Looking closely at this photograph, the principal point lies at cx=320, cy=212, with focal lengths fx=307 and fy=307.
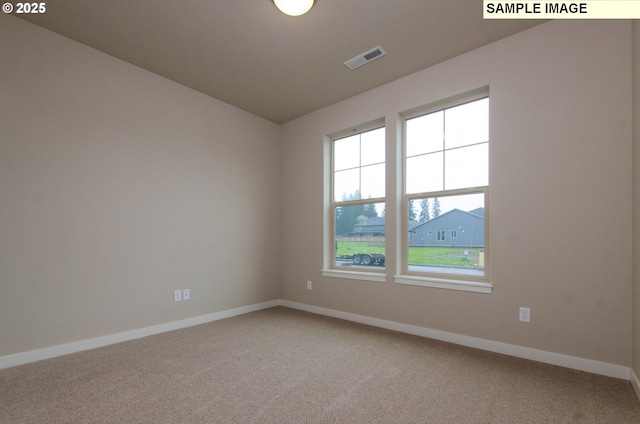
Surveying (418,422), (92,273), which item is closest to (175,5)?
(92,273)

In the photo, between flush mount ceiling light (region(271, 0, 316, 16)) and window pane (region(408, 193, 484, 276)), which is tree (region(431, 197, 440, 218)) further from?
flush mount ceiling light (region(271, 0, 316, 16))

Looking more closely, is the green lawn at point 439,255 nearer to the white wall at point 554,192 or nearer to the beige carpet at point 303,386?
the white wall at point 554,192

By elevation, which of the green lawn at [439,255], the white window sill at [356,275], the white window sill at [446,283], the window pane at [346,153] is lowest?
the white window sill at [356,275]

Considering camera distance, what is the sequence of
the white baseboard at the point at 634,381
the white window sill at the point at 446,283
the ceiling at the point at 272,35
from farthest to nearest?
1. the white window sill at the point at 446,283
2. the ceiling at the point at 272,35
3. the white baseboard at the point at 634,381

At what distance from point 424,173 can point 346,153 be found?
3.96ft

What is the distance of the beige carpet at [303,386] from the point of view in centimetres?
180

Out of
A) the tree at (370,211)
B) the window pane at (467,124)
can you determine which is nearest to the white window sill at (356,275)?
the tree at (370,211)

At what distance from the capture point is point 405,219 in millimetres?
3568

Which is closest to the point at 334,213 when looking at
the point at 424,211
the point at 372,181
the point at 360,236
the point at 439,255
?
the point at 360,236

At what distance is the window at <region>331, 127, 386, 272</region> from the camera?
385cm

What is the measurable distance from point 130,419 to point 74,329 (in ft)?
5.07

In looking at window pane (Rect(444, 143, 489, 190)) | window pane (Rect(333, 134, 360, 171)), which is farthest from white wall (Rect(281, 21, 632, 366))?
window pane (Rect(333, 134, 360, 171))

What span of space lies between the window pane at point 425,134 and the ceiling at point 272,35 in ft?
1.80

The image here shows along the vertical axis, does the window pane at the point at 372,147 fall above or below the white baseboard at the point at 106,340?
above
